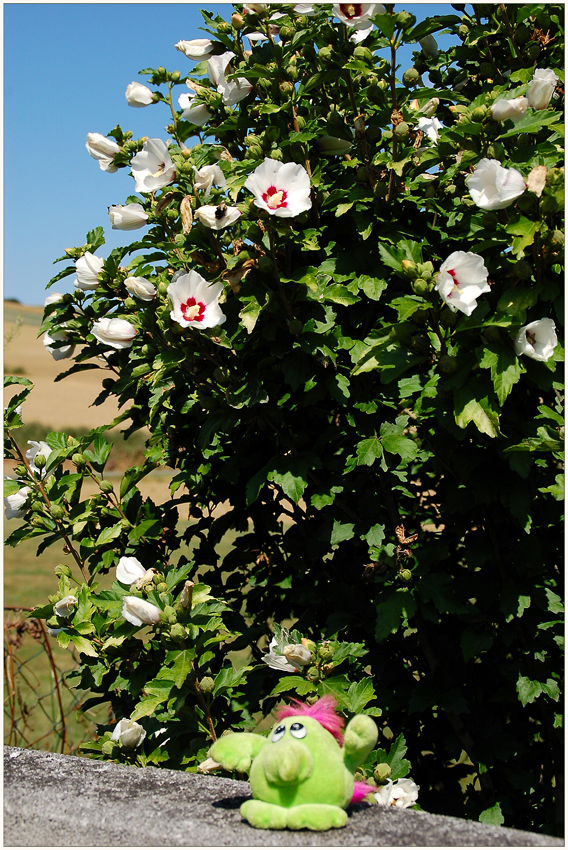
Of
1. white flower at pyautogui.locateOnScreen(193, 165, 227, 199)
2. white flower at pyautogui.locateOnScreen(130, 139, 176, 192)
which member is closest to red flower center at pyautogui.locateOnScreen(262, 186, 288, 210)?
Answer: white flower at pyautogui.locateOnScreen(193, 165, 227, 199)

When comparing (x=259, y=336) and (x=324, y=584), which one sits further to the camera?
(x=324, y=584)

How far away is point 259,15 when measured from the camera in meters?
1.84

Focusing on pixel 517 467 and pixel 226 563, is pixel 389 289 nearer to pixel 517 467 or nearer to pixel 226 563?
pixel 517 467

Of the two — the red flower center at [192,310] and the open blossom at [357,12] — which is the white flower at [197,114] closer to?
the open blossom at [357,12]

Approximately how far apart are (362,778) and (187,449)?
1037 millimetres

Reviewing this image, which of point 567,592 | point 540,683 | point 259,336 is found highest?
point 259,336

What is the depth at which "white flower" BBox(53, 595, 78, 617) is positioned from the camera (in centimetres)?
186

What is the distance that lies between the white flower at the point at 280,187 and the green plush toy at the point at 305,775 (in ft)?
3.37

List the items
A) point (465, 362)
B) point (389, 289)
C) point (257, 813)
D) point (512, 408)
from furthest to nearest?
point (389, 289), point (512, 408), point (465, 362), point (257, 813)

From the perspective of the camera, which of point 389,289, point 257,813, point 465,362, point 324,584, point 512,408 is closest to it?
point 257,813

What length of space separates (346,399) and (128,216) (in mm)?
809

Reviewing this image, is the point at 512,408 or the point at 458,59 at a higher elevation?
the point at 458,59

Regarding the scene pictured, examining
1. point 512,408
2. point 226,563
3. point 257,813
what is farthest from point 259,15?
point 257,813

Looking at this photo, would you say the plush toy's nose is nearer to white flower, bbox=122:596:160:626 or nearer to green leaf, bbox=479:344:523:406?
white flower, bbox=122:596:160:626
